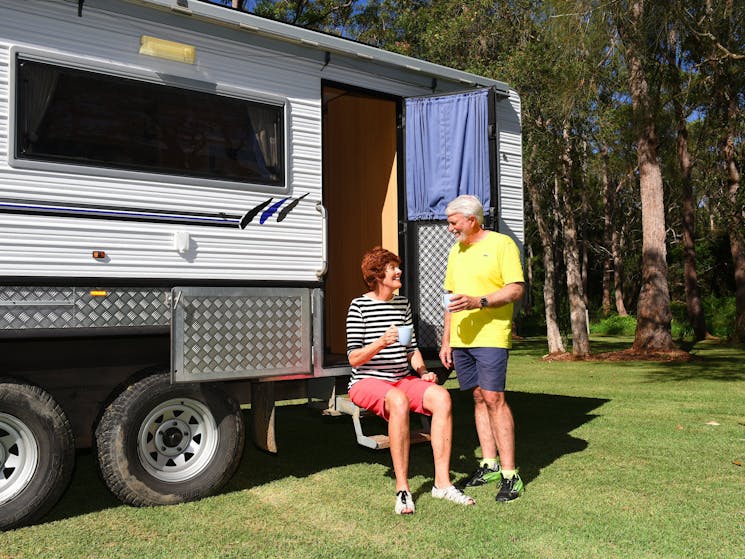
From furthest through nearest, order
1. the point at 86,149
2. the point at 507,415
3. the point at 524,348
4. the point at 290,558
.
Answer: the point at 524,348, the point at 507,415, the point at 86,149, the point at 290,558

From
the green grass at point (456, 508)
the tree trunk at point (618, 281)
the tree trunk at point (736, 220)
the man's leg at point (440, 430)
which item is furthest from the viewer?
the tree trunk at point (618, 281)

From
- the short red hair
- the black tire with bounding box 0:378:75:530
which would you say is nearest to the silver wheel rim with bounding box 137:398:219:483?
the black tire with bounding box 0:378:75:530

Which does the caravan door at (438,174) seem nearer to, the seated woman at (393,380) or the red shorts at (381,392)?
the seated woman at (393,380)

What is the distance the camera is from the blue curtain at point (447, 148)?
621cm

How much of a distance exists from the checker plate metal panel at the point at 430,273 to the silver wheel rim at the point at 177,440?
2.01m

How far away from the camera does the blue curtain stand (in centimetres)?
621

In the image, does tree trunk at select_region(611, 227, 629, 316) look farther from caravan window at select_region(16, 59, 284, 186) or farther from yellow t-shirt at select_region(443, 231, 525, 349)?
caravan window at select_region(16, 59, 284, 186)

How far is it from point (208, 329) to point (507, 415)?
2008 millimetres

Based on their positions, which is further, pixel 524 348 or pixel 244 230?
pixel 524 348

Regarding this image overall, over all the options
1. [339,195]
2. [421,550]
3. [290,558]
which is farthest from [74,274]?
[339,195]

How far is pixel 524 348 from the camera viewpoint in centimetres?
2159

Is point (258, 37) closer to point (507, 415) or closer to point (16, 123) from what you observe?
point (16, 123)

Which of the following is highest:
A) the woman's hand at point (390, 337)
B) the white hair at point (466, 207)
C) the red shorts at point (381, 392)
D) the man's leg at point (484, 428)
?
the white hair at point (466, 207)

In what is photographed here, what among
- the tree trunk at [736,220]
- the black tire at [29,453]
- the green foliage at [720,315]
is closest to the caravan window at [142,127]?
the black tire at [29,453]
